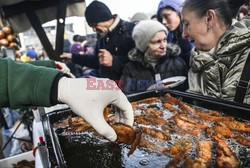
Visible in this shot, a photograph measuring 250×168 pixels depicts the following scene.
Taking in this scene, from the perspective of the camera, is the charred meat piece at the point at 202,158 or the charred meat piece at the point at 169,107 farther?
the charred meat piece at the point at 169,107

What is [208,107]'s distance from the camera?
6.95 ft

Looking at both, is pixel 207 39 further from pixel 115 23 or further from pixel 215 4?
pixel 115 23

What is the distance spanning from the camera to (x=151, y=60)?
3225 mm

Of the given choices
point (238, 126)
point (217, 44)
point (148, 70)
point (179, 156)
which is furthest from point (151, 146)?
point (148, 70)

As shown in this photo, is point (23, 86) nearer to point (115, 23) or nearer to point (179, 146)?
point (179, 146)

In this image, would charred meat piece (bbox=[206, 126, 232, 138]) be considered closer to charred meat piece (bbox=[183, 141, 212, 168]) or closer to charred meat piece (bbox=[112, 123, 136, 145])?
charred meat piece (bbox=[183, 141, 212, 168])

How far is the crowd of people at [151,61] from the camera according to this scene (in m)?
1.25

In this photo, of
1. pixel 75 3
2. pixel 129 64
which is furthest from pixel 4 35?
pixel 129 64

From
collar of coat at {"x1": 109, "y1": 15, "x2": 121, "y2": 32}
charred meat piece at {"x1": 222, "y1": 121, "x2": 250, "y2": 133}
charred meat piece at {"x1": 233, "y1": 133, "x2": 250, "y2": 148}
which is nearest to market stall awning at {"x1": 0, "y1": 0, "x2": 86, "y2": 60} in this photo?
collar of coat at {"x1": 109, "y1": 15, "x2": 121, "y2": 32}

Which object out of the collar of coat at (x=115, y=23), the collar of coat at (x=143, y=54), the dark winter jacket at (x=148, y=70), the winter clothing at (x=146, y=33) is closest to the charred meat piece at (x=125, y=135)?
the dark winter jacket at (x=148, y=70)

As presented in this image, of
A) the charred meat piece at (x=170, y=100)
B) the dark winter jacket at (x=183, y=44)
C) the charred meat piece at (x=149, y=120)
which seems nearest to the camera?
the charred meat piece at (x=149, y=120)

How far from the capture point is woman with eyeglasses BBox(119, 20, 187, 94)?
316 cm

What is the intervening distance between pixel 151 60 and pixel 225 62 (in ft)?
4.32

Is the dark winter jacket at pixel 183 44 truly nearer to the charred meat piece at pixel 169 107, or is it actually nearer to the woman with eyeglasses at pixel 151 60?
the woman with eyeglasses at pixel 151 60
